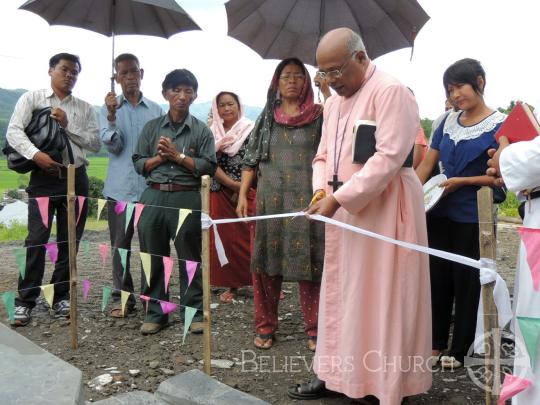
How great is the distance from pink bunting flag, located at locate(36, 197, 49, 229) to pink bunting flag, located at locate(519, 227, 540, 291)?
3.52 meters

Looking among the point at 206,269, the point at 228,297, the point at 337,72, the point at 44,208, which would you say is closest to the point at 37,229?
the point at 44,208

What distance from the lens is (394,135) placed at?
291cm

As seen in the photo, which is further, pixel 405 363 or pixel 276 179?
pixel 276 179

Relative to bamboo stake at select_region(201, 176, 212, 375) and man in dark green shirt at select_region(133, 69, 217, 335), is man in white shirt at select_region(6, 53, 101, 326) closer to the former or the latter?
man in dark green shirt at select_region(133, 69, 217, 335)

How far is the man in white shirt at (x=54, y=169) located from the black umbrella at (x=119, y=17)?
495 mm

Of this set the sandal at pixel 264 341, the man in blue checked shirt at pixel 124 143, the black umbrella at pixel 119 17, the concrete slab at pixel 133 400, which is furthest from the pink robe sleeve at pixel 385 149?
the black umbrella at pixel 119 17

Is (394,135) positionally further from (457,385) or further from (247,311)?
(247,311)

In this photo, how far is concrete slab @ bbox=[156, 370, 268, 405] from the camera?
270 centimetres

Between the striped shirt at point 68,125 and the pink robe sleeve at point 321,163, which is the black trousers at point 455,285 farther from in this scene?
the striped shirt at point 68,125

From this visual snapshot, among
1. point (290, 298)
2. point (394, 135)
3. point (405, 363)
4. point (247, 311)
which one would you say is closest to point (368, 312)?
point (405, 363)

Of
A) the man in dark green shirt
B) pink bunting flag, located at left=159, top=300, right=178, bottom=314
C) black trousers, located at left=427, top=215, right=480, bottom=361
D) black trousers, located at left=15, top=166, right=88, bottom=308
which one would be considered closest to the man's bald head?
black trousers, located at left=427, top=215, right=480, bottom=361

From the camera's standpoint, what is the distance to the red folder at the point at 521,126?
8.37 feet

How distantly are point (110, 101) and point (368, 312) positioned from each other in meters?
2.87

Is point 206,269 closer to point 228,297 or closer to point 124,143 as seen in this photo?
point 124,143
